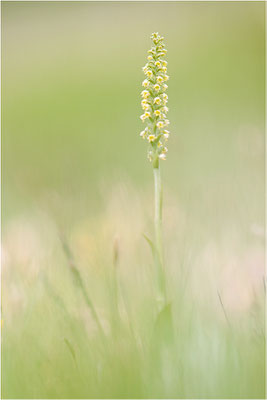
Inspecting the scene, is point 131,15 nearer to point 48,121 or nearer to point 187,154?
point 48,121

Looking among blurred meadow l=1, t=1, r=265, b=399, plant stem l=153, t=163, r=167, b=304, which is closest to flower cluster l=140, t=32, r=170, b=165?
plant stem l=153, t=163, r=167, b=304

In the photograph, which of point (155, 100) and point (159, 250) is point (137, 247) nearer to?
point (159, 250)

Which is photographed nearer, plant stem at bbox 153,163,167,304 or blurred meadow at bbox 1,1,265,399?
blurred meadow at bbox 1,1,265,399

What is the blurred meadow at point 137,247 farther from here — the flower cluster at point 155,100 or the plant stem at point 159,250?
the flower cluster at point 155,100

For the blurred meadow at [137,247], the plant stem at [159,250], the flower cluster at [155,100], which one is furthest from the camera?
the flower cluster at [155,100]

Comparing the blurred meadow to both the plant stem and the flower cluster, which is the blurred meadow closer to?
the plant stem

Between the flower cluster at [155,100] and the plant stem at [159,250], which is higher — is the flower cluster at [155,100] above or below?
above

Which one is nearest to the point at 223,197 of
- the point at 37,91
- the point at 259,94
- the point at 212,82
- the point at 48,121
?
the point at 259,94

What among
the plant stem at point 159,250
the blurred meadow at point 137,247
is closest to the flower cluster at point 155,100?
the plant stem at point 159,250

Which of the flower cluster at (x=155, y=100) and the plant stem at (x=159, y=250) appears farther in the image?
the flower cluster at (x=155, y=100)
